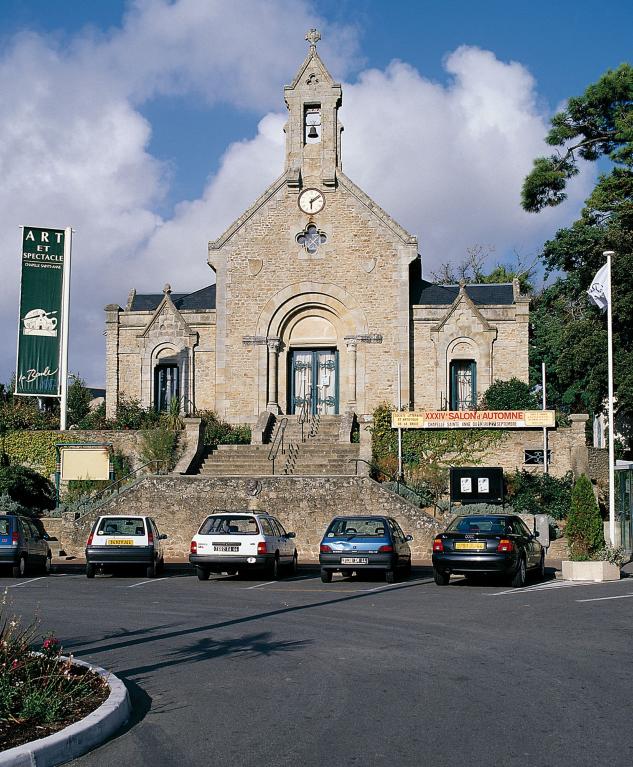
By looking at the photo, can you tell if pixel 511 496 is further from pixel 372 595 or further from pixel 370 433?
pixel 372 595

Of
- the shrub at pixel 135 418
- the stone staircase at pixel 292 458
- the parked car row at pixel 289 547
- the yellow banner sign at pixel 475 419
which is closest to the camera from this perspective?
the parked car row at pixel 289 547

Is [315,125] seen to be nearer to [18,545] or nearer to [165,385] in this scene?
[165,385]

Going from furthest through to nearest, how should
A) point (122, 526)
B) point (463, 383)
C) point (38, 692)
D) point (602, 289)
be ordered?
point (463, 383)
point (602, 289)
point (122, 526)
point (38, 692)

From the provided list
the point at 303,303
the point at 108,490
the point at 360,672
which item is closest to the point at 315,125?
the point at 303,303

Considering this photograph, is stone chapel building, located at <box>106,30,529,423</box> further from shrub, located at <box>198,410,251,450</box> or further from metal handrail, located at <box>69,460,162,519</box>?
metal handrail, located at <box>69,460,162,519</box>

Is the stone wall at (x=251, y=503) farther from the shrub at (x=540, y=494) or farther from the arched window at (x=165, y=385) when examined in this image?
the arched window at (x=165, y=385)

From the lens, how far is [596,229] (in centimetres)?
3572

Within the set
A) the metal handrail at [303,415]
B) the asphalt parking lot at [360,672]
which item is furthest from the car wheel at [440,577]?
the metal handrail at [303,415]

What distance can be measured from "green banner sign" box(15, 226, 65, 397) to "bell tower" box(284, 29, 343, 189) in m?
9.18

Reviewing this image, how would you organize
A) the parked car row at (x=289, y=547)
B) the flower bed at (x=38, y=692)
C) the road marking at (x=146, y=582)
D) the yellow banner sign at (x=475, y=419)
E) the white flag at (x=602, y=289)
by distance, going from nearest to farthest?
the flower bed at (x=38, y=692), the parked car row at (x=289, y=547), the road marking at (x=146, y=582), the white flag at (x=602, y=289), the yellow banner sign at (x=475, y=419)

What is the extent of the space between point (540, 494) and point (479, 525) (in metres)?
10.7

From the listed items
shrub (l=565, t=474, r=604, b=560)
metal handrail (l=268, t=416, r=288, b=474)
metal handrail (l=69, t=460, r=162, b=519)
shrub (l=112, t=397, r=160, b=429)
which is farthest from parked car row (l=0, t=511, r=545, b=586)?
shrub (l=112, t=397, r=160, b=429)

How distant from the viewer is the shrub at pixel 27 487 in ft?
105

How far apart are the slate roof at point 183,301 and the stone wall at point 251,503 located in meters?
11.6
